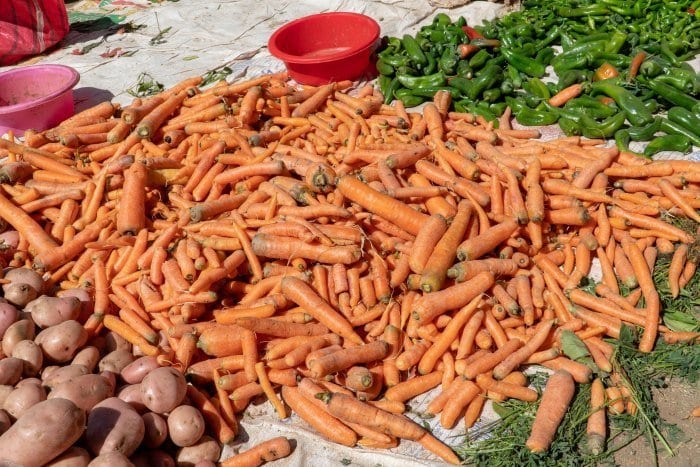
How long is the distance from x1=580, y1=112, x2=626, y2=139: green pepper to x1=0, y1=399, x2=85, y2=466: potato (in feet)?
13.7

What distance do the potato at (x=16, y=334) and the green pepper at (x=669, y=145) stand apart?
4291 mm

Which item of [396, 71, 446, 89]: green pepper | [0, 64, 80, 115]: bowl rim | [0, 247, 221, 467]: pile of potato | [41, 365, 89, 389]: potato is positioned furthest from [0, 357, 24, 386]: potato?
[396, 71, 446, 89]: green pepper

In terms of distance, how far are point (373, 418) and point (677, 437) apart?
1424mm

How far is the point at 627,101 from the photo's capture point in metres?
4.79

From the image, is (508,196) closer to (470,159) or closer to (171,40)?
(470,159)

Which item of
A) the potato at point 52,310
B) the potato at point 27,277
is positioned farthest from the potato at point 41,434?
the potato at point 27,277

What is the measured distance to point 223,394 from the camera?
296cm

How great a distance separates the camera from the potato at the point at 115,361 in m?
3.03

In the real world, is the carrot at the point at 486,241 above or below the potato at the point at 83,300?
above

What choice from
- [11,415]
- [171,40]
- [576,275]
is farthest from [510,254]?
[171,40]

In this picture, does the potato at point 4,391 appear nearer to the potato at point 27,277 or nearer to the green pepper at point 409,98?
the potato at point 27,277

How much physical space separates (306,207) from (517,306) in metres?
1.39

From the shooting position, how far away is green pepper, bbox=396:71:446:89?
5512 mm

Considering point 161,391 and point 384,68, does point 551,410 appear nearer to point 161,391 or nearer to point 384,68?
point 161,391
